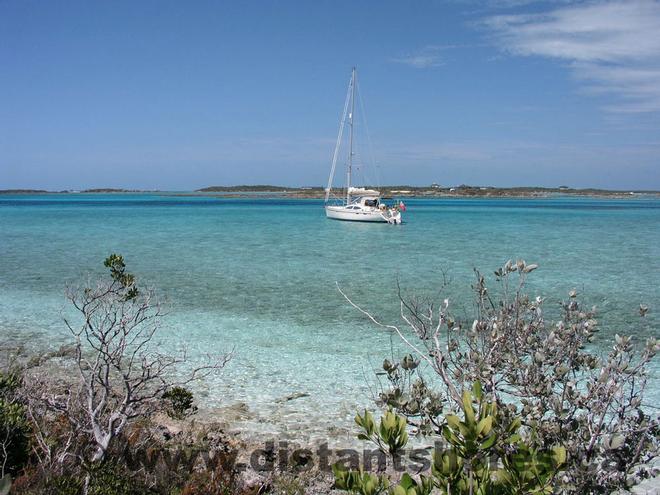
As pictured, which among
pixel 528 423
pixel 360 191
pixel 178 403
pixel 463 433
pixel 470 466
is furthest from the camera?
pixel 360 191

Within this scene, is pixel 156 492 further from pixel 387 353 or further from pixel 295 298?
pixel 295 298

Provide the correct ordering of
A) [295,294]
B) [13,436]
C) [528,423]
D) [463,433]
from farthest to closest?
1. [295,294]
2. [13,436]
3. [528,423]
4. [463,433]

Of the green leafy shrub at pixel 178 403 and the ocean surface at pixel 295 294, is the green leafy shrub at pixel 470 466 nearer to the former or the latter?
the ocean surface at pixel 295 294

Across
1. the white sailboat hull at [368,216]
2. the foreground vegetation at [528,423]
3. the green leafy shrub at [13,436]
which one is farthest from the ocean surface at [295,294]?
the white sailboat hull at [368,216]

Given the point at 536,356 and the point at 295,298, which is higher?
the point at 536,356

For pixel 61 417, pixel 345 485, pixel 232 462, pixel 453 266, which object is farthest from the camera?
pixel 453 266

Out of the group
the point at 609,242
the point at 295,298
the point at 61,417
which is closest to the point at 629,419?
the point at 61,417

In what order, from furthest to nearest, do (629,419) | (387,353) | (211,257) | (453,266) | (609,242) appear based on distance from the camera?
(609,242) → (211,257) → (453,266) → (387,353) → (629,419)

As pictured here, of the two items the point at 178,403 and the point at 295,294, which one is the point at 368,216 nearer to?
the point at 295,294

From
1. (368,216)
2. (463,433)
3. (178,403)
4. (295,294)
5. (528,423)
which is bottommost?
(295,294)

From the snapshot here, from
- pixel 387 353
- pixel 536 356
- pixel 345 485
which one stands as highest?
pixel 536 356

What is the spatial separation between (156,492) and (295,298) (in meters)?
9.12

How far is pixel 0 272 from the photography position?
16.9 m

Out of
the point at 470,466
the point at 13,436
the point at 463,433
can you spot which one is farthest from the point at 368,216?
the point at 463,433
